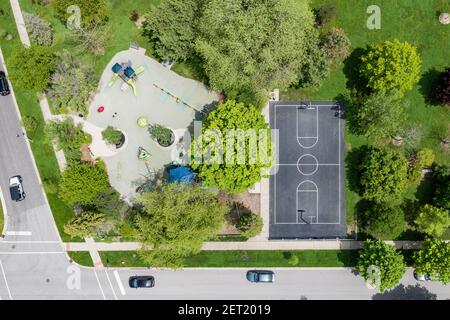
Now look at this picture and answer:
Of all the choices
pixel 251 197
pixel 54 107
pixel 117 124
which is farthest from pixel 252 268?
pixel 54 107

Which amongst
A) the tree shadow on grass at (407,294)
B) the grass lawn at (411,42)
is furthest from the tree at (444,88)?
the tree shadow on grass at (407,294)

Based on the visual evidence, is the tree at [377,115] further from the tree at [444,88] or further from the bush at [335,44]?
the bush at [335,44]

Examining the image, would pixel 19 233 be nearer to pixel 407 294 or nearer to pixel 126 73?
pixel 126 73

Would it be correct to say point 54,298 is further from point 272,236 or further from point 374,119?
point 374,119

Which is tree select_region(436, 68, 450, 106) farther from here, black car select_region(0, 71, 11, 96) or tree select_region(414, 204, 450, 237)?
black car select_region(0, 71, 11, 96)

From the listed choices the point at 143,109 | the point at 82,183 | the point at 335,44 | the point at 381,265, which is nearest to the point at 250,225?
the point at 381,265

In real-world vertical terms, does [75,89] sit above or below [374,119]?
above

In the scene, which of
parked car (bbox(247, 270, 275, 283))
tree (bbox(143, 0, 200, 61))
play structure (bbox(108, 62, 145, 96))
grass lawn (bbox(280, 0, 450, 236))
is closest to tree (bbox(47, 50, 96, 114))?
play structure (bbox(108, 62, 145, 96))

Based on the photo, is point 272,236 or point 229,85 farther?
point 272,236
